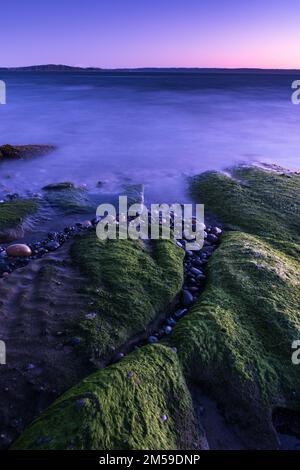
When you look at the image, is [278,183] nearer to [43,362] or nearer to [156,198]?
[156,198]

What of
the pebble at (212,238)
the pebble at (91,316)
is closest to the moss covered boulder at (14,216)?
the pebble at (91,316)

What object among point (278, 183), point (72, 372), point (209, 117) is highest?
point (209, 117)

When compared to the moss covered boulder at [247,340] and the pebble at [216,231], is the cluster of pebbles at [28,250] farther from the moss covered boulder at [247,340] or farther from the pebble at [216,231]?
the moss covered boulder at [247,340]

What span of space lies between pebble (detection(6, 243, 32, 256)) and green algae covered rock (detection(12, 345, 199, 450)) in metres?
3.10

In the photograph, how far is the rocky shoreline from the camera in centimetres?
321

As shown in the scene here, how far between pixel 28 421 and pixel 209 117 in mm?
24504

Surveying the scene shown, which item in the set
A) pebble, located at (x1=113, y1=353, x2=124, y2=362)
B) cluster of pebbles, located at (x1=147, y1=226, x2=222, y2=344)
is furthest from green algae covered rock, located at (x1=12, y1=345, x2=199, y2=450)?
cluster of pebbles, located at (x1=147, y1=226, x2=222, y2=344)

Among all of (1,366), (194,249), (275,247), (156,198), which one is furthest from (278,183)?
(1,366)
